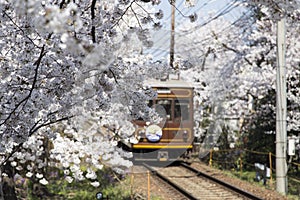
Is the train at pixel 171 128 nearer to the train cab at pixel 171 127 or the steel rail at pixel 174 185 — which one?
the train cab at pixel 171 127

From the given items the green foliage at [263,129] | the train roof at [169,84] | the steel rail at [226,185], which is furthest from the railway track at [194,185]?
the train roof at [169,84]

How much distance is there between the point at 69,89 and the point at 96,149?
16.5ft

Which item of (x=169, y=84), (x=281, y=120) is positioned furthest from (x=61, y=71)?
(x=169, y=84)

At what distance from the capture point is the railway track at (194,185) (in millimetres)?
10470

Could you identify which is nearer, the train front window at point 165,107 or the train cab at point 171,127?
the train front window at point 165,107

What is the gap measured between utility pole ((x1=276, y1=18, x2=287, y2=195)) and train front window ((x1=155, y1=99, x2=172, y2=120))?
182 inches

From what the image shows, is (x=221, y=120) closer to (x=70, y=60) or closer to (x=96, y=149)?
(x=96, y=149)

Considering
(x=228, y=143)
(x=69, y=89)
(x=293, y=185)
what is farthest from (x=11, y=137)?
(x=228, y=143)

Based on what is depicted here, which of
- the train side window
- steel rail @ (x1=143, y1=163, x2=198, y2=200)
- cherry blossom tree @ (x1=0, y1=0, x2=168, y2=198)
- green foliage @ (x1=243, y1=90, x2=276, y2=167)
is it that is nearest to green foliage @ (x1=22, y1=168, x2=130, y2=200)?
steel rail @ (x1=143, y1=163, x2=198, y2=200)

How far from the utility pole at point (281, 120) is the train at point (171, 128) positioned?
4731mm

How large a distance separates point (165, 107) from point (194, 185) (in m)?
3.59

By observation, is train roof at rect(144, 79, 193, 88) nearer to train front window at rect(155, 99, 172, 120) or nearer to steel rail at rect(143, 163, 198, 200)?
train front window at rect(155, 99, 172, 120)

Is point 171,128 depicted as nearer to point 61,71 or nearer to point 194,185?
point 194,185

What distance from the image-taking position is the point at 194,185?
12055mm
